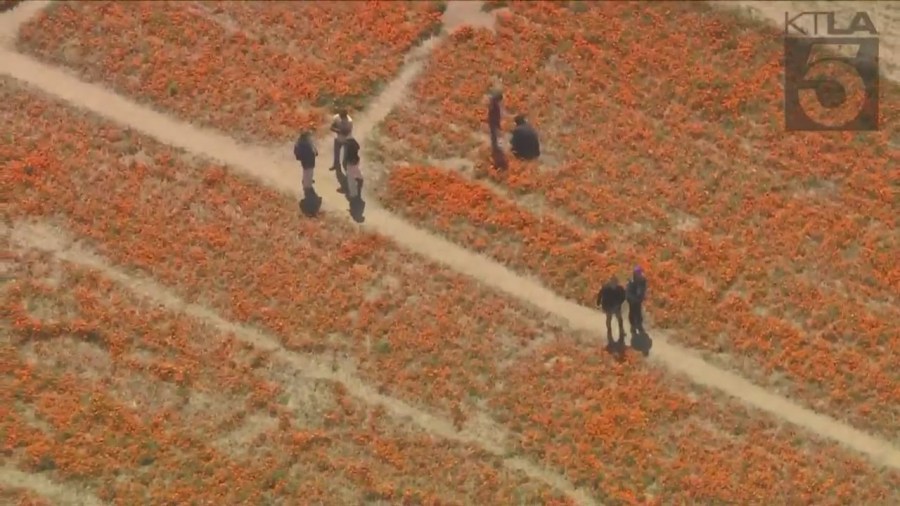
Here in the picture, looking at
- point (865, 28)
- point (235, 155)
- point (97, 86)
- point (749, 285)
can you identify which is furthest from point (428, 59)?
point (865, 28)

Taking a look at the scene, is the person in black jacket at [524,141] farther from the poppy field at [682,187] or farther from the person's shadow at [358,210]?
the person's shadow at [358,210]

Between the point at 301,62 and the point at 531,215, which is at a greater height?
the point at 301,62

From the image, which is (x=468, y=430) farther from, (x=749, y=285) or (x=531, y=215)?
(x=749, y=285)

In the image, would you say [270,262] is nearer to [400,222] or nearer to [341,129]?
[400,222]

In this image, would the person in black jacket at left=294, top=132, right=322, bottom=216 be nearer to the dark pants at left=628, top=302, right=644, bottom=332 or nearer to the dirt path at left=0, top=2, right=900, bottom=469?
the dirt path at left=0, top=2, right=900, bottom=469

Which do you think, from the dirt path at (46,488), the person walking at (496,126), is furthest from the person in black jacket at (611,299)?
the dirt path at (46,488)

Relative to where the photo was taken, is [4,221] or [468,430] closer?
[468,430]

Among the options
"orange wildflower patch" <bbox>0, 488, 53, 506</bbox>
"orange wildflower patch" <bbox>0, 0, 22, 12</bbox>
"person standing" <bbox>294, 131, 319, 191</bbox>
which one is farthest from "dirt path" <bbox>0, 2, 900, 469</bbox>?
"orange wildflower patch" <bbox>0, 488, 53, 506</bbox>
